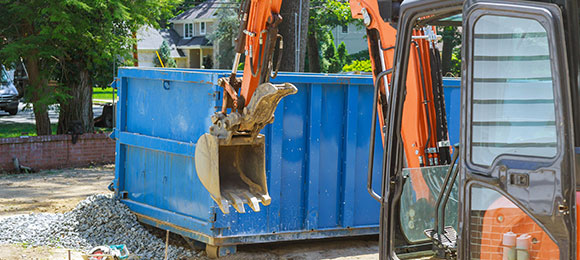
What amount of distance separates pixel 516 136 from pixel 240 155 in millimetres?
2899

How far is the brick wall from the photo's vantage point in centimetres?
1376

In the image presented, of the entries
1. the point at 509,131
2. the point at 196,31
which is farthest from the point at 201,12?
the point at 509,131

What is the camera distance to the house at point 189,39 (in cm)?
5888

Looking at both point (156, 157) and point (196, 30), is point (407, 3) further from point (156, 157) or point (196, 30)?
point (196, 30)

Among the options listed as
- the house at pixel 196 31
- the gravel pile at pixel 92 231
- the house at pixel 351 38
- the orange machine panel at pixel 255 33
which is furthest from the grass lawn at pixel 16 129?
the house at pixel 196 31

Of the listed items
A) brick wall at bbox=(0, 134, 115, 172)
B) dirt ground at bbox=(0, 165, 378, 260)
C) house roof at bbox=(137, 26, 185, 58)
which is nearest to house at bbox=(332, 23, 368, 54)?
house roof at bbox=(137, 26, 185, 58)

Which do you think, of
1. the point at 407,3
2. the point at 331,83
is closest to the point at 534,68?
the point at 407,3

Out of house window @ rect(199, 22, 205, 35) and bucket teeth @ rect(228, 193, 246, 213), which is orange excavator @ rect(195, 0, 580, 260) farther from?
house window @ rect(199, 22, 205, 35)

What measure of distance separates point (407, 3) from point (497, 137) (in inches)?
41.1

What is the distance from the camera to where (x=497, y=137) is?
3.24 meters

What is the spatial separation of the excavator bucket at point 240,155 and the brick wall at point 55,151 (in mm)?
9319

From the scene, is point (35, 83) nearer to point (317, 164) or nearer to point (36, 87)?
point (36, 87)

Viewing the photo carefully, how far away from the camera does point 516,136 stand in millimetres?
3188

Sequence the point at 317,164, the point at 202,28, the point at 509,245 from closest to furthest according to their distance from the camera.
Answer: the point at 509,245
the point at 317,164
the point at 202,28
